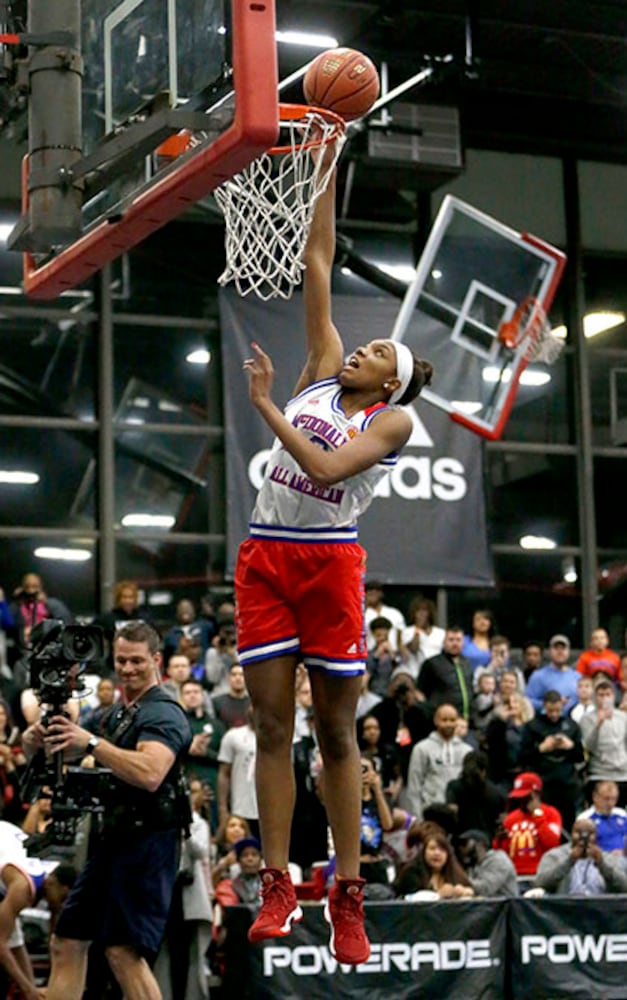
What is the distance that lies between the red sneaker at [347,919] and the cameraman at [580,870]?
6.29 meters

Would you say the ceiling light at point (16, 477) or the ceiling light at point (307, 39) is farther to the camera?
the ceiling light at point (16, 477)

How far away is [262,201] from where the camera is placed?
7.63 meters

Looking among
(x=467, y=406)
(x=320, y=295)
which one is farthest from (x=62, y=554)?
→ (x=320, y=295)

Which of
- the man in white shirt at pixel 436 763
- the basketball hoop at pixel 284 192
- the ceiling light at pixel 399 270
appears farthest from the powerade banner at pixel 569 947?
the ceiling light at pixel 399 270

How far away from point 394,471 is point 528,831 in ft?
22.8

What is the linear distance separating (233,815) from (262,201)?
7308 mm

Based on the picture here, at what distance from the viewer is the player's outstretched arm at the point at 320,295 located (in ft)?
24.2

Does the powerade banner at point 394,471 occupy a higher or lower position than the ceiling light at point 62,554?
higher

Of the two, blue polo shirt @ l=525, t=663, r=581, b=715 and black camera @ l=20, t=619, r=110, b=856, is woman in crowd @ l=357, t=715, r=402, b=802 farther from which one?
black camera @ l=20, t=619, r=110, b=856

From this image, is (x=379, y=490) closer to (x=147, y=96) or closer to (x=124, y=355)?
(x=124, y=355)

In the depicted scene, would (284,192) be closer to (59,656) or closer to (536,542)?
(59,656)

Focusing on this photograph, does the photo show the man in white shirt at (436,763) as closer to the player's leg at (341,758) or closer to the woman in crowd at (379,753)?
the woman in crowd at (379,753)

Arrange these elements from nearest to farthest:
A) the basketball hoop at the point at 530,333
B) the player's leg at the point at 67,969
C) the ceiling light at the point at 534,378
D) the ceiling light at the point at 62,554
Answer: the player's leg at the point at 67,969
the basketball hoop at the point at 530,333
the ceiling light at the point at 62,554
the ceiling light at the point at 534,378

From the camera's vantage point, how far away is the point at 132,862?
8820mm
